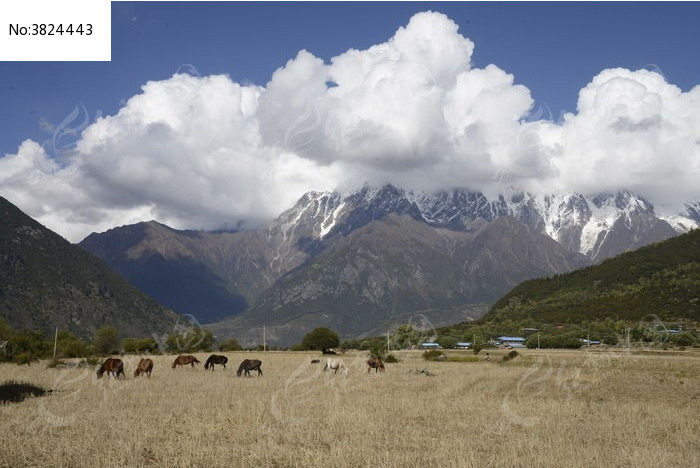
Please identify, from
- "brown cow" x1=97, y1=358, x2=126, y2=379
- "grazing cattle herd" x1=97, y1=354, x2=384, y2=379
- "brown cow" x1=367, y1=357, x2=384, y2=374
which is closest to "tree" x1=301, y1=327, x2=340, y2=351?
"grazing cattle herd" x1=97, y1=354, x2=384, y2=379

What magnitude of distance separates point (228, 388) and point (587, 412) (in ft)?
60.4

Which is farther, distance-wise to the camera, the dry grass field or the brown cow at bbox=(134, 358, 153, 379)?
the brown cow at bbox=(134, 358, 153, 379)

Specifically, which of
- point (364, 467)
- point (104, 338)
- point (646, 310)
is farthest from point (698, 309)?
point (364, 467)

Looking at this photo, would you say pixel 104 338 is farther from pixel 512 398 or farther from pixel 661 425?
pixel 661 425

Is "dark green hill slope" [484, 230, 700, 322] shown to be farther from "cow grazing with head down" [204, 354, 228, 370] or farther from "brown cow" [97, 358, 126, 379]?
"brown cow" [97, 358, 126, 379]

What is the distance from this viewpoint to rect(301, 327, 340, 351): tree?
114062 mm

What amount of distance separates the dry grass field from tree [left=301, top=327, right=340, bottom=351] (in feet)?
262

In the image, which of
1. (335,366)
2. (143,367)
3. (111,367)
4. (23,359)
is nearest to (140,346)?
(23,359)

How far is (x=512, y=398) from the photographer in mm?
28672

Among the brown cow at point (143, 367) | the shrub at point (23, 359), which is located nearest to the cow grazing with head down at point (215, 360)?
the brown cow at point (143, 367)

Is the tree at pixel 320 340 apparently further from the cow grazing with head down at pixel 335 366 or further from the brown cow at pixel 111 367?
the brown cow at pixel 111 367

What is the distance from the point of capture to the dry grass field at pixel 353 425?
49.8ft

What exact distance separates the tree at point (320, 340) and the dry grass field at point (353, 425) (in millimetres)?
79753

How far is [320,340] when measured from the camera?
377 ft
